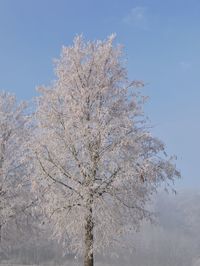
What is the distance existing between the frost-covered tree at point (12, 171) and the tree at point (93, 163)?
4761mm

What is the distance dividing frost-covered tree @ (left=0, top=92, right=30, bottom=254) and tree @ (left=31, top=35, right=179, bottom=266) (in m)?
4.76

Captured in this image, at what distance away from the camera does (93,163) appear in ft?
60.6

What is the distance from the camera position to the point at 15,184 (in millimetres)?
25578

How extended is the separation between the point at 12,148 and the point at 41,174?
7898 millimetres

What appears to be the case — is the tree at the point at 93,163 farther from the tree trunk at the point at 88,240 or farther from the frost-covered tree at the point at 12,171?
the frost-covered tree at the point at 12,171

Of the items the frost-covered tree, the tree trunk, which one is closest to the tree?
the tree trunk

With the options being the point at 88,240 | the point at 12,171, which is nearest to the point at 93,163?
the point at 88,240

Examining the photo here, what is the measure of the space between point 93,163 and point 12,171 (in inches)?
351

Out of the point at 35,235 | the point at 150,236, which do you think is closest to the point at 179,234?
the point at 150,236

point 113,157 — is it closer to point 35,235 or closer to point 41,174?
point 41,174

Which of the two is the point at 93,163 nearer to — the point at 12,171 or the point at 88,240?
the point at 88,240

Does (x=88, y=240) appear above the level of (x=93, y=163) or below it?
below

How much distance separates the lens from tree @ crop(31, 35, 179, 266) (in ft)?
59.1

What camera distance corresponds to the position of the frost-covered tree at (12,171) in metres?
24.8
